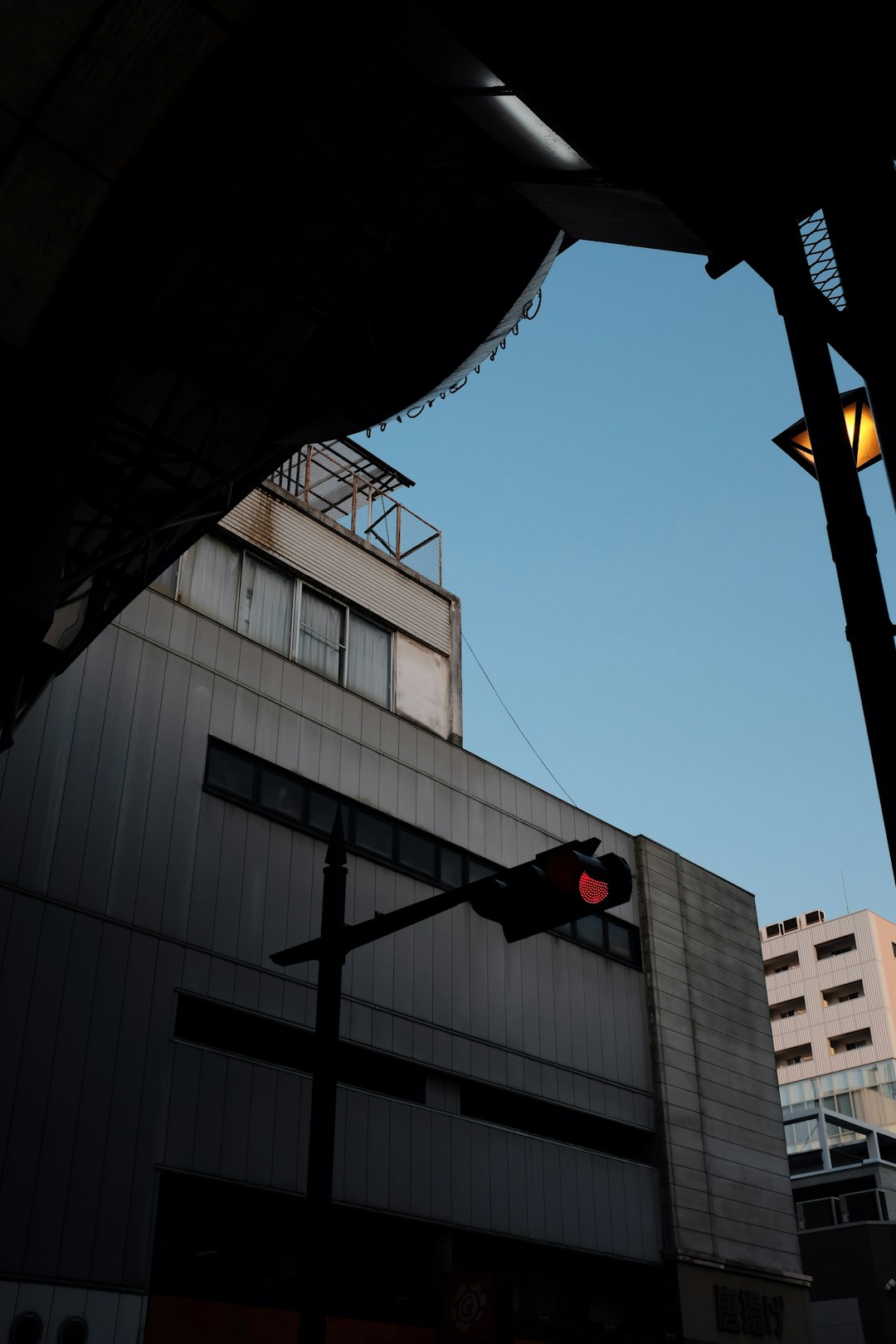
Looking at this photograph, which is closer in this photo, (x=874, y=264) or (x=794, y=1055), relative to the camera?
(x=874, y=264)

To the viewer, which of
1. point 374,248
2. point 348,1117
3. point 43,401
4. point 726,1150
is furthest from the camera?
point 726,1150

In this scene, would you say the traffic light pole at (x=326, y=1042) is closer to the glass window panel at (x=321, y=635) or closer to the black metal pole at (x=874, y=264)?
the black metal pole at (x=874, y=264)

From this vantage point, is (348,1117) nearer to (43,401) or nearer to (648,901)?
(648,901)

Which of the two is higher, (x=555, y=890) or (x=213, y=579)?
(x=213, y=579)

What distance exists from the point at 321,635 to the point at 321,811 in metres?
5.95

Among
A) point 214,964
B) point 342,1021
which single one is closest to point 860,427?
point 214,964

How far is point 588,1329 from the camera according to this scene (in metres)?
24.1

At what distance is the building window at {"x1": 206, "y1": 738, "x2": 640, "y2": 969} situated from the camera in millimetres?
21875

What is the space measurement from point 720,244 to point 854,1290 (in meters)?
46.4

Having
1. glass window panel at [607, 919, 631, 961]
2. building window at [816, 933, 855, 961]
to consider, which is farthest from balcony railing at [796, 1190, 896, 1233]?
building window at [816, 933, 855, 961]

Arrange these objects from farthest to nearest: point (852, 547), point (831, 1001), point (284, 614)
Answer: point (831, 1001) < point (284, 614) < point (852, 547)

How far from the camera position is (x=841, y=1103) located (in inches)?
2709

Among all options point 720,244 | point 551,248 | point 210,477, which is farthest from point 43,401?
point 720,244

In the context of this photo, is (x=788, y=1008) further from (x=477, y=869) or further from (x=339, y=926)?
(x=339, y=926)
